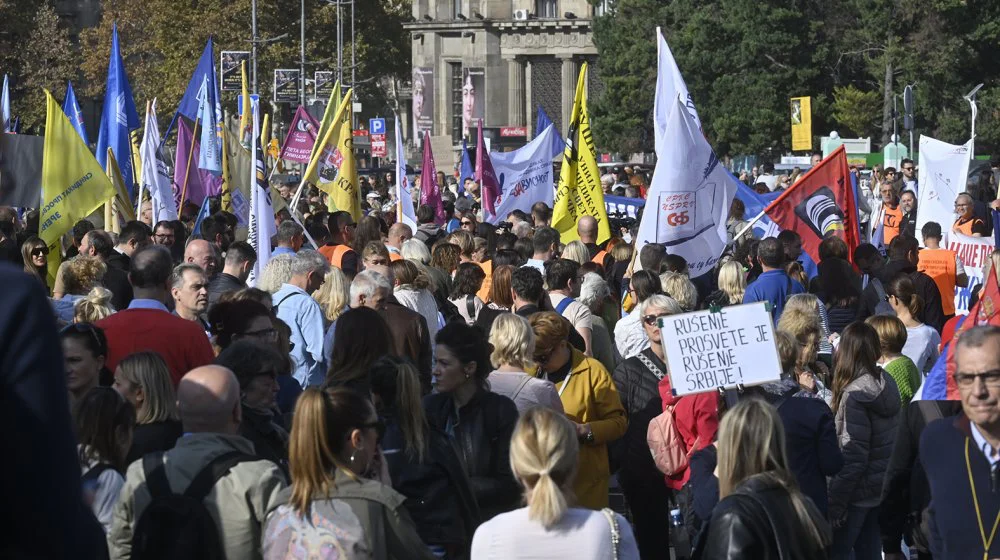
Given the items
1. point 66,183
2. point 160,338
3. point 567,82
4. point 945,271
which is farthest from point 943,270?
point 567,82

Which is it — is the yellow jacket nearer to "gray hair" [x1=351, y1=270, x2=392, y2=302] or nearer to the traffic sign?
"gray hair" [x1=351, y1=270, x2=392, y2=302]

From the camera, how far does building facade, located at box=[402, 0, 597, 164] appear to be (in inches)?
3342

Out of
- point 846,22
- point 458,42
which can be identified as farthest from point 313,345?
point 458,42

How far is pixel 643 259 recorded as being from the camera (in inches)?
411

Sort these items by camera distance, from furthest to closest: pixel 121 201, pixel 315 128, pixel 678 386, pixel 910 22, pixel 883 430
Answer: pixel 910 22, pixel 315 128, pixel 121 201, pixel 883 430, pixel 678 386

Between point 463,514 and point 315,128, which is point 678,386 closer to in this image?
point 463,514

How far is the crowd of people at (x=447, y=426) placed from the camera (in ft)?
12.9

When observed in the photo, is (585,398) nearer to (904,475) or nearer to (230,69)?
(904,475)

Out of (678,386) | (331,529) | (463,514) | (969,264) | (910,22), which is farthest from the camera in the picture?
(910,22)

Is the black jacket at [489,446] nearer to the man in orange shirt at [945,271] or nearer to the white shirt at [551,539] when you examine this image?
the white shirt at [551,539]

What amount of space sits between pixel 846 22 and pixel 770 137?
5180mm

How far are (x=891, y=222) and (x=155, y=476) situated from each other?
14.2 metres

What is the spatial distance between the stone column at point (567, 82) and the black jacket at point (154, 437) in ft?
261

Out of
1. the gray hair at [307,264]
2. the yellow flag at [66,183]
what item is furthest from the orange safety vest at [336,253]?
the gray hair at [307,264]
